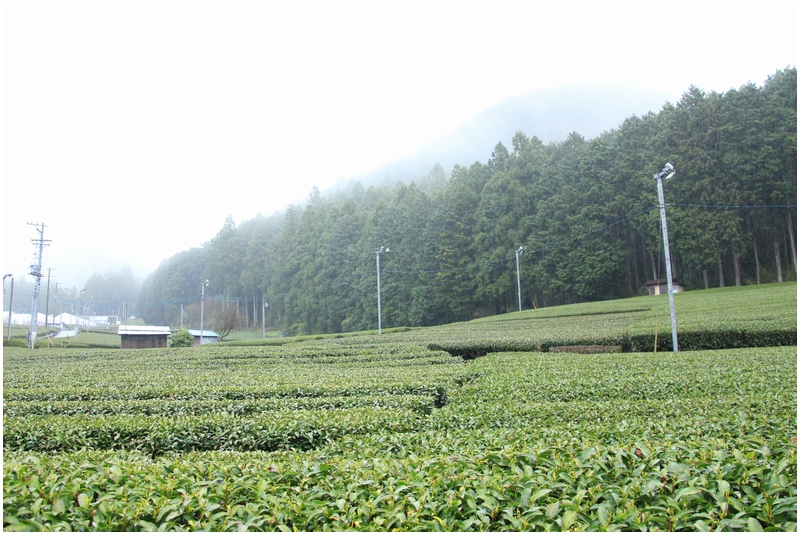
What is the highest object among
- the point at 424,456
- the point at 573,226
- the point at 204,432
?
the point at 573,226

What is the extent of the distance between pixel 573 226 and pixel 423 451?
36.2 m

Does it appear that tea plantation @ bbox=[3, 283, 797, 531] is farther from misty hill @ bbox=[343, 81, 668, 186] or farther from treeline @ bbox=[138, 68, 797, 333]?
misty hill @ bbox=[343, 81, 668, 186]

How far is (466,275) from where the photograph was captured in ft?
139

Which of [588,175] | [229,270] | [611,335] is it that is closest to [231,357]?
[611,335]

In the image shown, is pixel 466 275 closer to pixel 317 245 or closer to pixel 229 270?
pixel 317 245

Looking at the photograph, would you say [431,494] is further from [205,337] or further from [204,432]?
[205,337]

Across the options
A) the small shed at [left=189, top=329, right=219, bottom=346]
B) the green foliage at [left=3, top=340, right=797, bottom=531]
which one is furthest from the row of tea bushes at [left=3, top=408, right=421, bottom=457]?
the small shed at [left=189, top=329, right=219, bottom=346]

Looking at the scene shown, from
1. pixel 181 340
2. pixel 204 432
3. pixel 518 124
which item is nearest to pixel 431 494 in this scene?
pixel 204 432

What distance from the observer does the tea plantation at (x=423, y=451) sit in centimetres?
225

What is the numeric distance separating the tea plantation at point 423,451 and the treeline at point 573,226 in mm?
27253

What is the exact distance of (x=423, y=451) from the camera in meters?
3.75

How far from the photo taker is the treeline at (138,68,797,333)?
31.1 metres

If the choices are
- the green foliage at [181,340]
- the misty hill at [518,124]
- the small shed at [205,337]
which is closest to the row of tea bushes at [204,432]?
the green foliage at [181,340]

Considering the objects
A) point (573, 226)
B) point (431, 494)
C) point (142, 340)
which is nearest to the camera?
point (431, 494)
